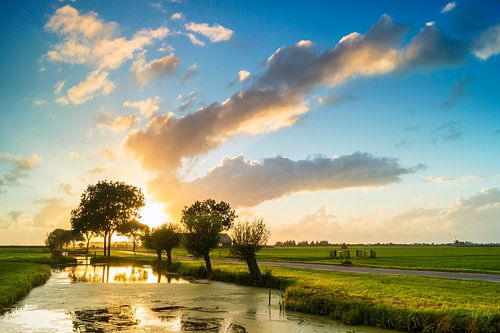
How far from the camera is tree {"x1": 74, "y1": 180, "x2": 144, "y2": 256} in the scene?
104188mm

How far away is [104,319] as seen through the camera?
2202cm

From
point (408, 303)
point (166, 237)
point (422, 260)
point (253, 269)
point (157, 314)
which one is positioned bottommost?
point (422, 260)

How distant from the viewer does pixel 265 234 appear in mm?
41969

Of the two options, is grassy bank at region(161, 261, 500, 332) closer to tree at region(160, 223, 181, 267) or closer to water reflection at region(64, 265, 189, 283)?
water reflection at region(64, 265, 189, 283)

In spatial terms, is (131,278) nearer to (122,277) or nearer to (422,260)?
(122,277)

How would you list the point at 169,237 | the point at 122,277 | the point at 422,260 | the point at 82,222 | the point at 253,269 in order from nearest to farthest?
1. the point at 253,269
2. the point at 122,277
3. the point at 169,237
4. the point at 422,260
5. the point at 82,222

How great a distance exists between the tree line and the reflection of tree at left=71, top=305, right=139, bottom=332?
1693 cm

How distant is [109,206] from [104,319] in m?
87.2

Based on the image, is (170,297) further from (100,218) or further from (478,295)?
(100,218)

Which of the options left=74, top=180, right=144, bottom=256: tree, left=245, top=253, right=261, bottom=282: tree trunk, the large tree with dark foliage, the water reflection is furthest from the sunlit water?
left=74, top=180, right=144, bottom=256: tree

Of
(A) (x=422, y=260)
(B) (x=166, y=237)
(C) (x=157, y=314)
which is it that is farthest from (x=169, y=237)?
(C) (x=157, y=314)

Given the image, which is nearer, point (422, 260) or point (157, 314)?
point (157, 314)

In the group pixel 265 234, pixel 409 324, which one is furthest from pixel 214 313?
pixel 265 234

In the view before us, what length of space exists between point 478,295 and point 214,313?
1547 centimetres
